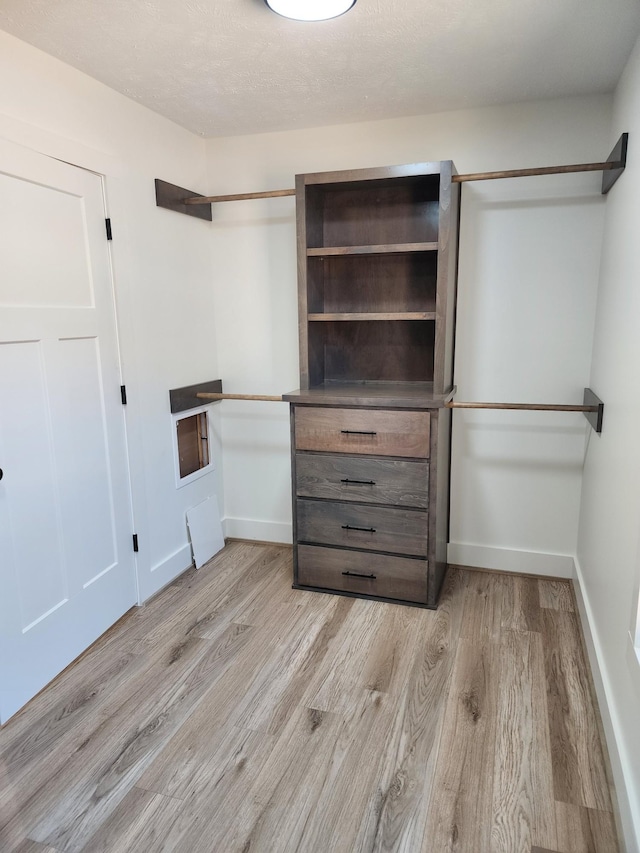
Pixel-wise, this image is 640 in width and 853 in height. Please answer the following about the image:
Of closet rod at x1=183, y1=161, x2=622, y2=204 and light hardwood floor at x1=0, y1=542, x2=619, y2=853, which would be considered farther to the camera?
closet rod at x1=183, y1=161, x2=622, y2=204

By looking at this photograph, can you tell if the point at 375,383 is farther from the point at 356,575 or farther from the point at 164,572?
the point at 164,572

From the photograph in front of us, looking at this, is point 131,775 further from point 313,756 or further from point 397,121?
point 397,121

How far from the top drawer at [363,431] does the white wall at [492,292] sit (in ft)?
1.80

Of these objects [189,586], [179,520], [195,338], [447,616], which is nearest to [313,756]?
[447,616]

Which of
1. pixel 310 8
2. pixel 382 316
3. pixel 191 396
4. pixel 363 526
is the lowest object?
pixel 363 526

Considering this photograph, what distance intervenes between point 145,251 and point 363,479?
1.49m

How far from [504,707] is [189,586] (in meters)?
1.63

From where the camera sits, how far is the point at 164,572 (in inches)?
112

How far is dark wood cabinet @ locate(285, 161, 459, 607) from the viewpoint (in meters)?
2.46

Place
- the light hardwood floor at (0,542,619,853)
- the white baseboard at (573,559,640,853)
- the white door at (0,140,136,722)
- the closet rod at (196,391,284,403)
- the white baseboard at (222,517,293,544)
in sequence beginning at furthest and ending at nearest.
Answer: the white baseboard at (222,517,293,544) < the closet rod at (196,391,284,403) < the white door at (0,140,136,722) < the light hardwood floor at (0,542,619,853) < the white baseboard at (573,559,640,853)

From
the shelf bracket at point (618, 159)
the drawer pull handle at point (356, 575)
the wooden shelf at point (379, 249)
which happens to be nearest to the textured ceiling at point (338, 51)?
the shelf bracket at point (618, 159)

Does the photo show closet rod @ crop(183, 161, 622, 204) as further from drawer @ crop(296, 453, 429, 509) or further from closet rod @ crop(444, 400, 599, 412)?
drawer @ crop(296, 453, 429, 509)

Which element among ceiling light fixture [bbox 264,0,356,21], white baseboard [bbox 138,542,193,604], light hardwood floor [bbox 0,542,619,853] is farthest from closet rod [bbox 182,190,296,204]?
light hardwood floor [bbox 0,542,619,853]

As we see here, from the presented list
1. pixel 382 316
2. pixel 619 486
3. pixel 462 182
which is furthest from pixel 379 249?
pixel 619 486
